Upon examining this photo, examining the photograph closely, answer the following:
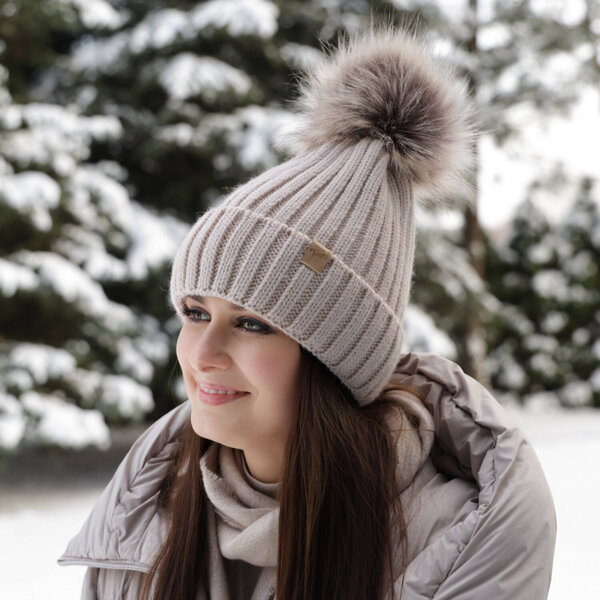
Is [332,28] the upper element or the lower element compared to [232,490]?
upper

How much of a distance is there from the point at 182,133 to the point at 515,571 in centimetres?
476

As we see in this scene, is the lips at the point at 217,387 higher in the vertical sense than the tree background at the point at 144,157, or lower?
lower

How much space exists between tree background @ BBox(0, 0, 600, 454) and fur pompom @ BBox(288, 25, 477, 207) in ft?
5.15

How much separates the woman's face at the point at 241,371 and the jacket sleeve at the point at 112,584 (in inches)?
15.2

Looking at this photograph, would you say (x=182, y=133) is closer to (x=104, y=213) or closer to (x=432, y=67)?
(x=104, y=213)

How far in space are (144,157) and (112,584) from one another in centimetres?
482

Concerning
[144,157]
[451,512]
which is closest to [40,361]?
[144,157]

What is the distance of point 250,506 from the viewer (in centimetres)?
155

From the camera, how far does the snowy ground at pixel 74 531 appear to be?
3.46 metres

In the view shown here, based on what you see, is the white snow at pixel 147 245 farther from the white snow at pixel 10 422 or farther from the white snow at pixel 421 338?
the white snow at pixel 421 338

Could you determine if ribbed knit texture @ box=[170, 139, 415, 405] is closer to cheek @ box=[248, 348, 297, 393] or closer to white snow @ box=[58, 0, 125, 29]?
cheek @ box=[248, 348, 297, 393]

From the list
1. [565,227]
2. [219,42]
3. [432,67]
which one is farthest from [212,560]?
[565,227]

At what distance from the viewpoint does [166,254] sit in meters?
5.06

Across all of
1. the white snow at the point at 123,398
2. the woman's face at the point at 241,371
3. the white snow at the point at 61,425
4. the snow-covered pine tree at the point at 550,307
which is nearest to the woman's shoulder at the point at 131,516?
the woman's face at the point at 241,371
